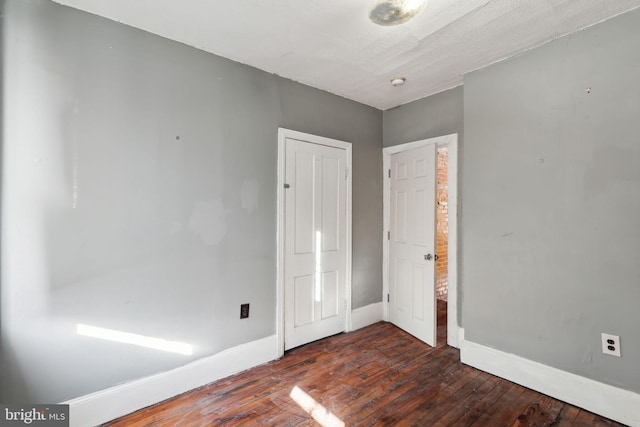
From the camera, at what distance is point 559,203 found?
2152 millimetres

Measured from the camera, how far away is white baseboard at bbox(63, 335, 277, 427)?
1819mm

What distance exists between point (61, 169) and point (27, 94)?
443 millimetres

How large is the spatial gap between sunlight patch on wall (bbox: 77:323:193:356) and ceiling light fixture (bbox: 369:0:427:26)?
260 cm

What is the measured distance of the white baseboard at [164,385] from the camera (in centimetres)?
182

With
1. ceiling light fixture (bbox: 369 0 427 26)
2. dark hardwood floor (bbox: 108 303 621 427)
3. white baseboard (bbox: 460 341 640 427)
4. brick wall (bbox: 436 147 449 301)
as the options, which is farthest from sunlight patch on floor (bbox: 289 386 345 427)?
brick wall (bbox: 436 147 449 301)

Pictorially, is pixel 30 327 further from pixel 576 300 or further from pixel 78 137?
pixel 576 300

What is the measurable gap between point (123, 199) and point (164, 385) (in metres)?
1.34

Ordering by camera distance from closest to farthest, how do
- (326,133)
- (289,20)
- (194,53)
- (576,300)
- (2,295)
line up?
(2,295), (289,20), (576,300), (194,53), (326,133)

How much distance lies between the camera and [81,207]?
183 centimetres

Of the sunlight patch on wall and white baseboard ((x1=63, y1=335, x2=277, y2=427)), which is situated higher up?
the sunlight patch on wall

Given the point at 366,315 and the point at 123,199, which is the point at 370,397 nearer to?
the point at 366,315

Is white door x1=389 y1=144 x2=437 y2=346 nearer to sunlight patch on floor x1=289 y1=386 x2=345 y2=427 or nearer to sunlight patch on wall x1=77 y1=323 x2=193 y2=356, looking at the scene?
sunlight patch on floor x1=289 y1=386 x2=345 y2=427

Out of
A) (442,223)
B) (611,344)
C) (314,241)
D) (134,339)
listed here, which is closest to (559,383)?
(611,344)

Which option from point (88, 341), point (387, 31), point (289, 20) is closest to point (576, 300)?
point (387, 31)
